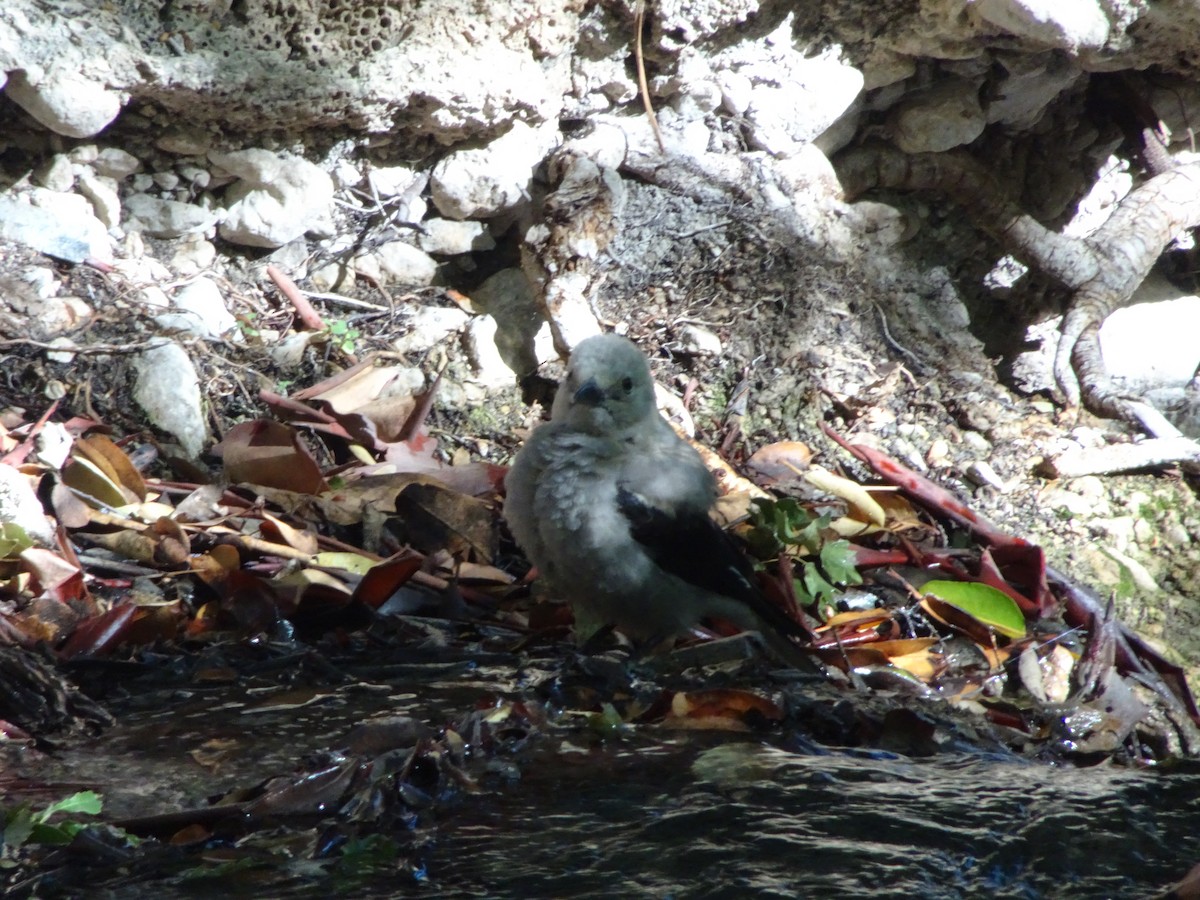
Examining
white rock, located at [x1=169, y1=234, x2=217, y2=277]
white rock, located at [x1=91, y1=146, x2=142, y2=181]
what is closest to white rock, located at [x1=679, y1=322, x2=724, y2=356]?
white rock, located at [x1=169, y1=234, x2=217, y2=277]

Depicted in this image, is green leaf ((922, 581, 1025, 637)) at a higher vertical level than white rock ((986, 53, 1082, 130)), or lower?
Result: lower

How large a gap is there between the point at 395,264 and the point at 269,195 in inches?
20.1

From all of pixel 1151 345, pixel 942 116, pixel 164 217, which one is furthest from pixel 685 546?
pixel 1151 345

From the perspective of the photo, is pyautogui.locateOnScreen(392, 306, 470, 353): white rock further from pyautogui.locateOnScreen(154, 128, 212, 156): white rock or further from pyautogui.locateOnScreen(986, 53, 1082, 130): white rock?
pyautogui.locateOnScreen(986, 53, 1082, 130): white rock

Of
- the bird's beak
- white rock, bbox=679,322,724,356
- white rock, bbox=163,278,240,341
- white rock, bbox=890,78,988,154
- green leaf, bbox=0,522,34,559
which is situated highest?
white rock, bbox=890,78,988,154

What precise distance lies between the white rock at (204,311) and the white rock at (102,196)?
32cm

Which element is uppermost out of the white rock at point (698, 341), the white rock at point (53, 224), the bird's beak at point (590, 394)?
the white rock at point (53, 224)

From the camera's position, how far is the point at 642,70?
4.34 meters

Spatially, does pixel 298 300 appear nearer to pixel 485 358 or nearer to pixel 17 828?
pixel 485 358

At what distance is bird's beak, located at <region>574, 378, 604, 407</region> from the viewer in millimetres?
3264

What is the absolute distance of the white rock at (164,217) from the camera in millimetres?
4129

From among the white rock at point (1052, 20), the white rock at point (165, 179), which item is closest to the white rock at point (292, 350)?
the white rock at point (165, 179)

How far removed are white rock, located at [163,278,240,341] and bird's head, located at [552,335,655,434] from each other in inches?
54.4

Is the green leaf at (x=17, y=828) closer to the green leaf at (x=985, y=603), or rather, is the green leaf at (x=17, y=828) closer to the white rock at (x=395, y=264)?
the green leaf at (x=985, y=603)
